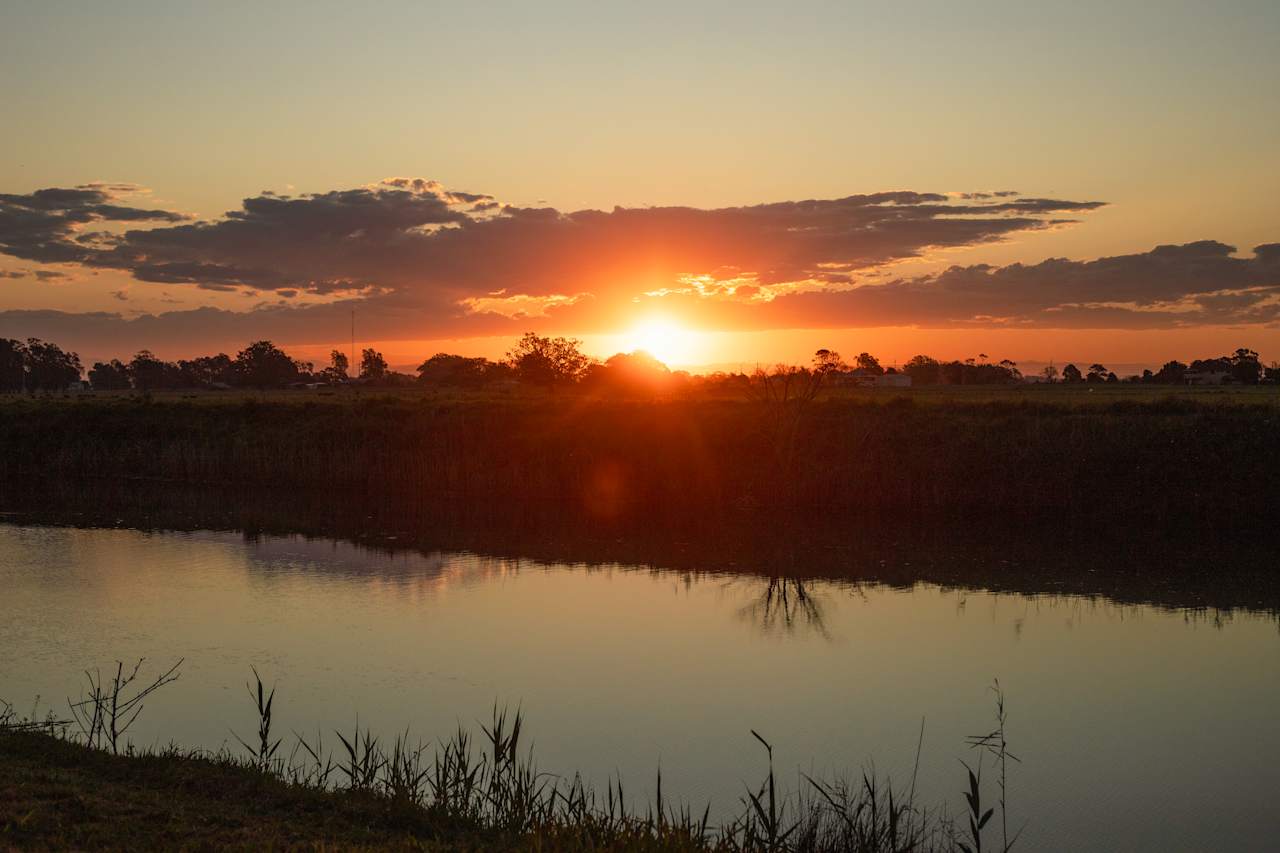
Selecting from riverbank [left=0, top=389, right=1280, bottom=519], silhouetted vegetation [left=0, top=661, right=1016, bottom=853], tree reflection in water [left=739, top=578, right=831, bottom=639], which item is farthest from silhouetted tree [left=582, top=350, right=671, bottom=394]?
silhouetted vegetation [left=0, top=661, right=1016, bottom=853]

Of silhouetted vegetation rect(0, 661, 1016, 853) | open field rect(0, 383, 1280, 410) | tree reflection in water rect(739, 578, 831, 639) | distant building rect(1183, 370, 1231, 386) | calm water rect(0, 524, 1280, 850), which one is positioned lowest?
tree reflection in water rect(739, 578, 831, 639)

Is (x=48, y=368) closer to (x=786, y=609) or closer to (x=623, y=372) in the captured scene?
(x=623, y=372)

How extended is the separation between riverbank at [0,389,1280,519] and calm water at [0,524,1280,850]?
11.2 meters

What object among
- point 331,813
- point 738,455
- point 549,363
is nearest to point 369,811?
point 331,813

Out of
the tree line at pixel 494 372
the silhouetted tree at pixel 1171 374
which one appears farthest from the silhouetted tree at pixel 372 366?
the silhouetted tree at pixel 1171 374

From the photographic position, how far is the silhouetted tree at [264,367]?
12900 centimetres

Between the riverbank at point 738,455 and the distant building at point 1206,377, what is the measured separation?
2275 inches

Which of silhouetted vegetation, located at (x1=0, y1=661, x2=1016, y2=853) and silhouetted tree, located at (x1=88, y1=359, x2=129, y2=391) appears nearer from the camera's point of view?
silhouetted vegetation, located at (x1=0, y1=661, x2=1016, y2=853)

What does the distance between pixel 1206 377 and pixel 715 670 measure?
94.4 metres

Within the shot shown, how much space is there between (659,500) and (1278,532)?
665 inches

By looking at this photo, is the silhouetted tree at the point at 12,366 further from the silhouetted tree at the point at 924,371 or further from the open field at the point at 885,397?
the silhouetted tree at the point at 924,371

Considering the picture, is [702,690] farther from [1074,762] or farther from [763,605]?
[763,605]

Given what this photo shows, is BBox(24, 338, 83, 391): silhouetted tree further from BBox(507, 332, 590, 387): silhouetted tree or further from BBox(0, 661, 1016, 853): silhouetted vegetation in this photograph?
BBox(0, 661, 1016, 853): silhouetted vegetation

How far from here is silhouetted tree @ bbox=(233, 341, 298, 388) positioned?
12900 cm
